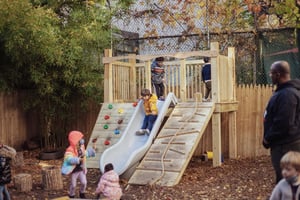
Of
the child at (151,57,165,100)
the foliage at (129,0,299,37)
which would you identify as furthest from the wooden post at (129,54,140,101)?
the foliage at (129,0,299,37)

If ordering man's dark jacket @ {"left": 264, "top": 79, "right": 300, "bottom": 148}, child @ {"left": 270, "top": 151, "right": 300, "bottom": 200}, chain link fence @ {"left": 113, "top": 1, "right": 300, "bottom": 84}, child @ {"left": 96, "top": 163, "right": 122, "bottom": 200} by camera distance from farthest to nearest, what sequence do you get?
chain link fence @ {"left": 113, "top": 1, "right": 300, "bottom": 84} → child @ {"left": 96, "top": 163, "right": 122, "bottom": 200} → man's dark jacket @ {"left": 264, "top": 79, "right": 300, "bottom": 148} → child @ {"left": 270, "top": 151, "right": 300, "bottom": 200}

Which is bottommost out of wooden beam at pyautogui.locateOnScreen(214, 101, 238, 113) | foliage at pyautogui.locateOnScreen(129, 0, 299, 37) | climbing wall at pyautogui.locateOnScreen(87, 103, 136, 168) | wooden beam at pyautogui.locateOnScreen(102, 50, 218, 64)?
climbing wall at pyautogui.locateOnScreen(87, 103, 136, 168)

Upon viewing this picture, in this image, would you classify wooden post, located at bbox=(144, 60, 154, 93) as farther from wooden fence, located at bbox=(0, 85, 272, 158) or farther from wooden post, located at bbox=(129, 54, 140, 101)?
wooden fence, located at bbox=(0, 85, 272, 158)

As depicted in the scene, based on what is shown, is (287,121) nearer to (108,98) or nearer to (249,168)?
(249,168)

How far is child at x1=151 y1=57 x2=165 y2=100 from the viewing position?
11.5 metres

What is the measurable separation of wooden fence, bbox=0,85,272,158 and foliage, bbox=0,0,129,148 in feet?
1.73

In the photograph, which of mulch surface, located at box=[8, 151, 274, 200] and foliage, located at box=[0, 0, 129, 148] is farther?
foliage, located at box=[0, 0, 129, 148]

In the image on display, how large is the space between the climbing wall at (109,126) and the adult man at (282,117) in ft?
18.0

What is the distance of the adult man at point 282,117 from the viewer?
198 inches

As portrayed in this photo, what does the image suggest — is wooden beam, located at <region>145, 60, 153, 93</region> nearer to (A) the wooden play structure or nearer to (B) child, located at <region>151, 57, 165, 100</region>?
(A) the wooden play structure

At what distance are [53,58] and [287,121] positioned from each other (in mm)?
7171

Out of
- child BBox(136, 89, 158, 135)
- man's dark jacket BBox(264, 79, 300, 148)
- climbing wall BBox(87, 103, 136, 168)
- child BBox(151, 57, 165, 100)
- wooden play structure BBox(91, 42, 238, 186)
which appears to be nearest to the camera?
man's dark jacket BBox(264, 79, 300, 148)

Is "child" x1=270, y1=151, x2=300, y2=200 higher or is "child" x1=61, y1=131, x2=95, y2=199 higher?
"child" x1=270, y1=151, x2=300, y2=200

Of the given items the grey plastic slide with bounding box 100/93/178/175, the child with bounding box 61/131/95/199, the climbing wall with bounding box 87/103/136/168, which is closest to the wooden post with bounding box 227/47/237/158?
the grey plastic slide with bounding box 100/93/178/175
